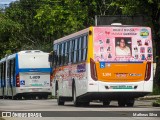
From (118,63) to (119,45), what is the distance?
27.1 inches

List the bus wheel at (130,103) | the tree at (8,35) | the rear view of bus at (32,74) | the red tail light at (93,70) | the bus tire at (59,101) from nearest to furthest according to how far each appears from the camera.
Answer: the red tail light at (93,70), the bus wheel at (130,103), the bus tire at (59,101), the rear view of bus at (32,74), the tree at (8,35)

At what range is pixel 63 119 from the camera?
1897cm

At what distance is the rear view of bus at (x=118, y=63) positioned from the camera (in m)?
25.4

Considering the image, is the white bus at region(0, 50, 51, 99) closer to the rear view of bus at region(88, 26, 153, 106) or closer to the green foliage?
the green foliage

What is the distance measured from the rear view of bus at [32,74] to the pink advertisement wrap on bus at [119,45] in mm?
19118

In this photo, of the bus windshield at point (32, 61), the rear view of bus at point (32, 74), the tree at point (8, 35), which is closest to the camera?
the rear view of bus at point (32, 74)

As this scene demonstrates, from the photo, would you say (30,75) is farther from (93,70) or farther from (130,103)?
(93,70)

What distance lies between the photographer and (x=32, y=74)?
44.6 m

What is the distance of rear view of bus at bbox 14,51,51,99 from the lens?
44188mm

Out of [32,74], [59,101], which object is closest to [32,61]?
[32,74]

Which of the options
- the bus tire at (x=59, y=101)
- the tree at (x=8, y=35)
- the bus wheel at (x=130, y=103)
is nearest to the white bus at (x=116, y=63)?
the bus wheel at (x=130, y=103)

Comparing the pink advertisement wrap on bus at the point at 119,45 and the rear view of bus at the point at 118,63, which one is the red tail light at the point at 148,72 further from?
the pink advertisement wrap on bus at the point at 119,45

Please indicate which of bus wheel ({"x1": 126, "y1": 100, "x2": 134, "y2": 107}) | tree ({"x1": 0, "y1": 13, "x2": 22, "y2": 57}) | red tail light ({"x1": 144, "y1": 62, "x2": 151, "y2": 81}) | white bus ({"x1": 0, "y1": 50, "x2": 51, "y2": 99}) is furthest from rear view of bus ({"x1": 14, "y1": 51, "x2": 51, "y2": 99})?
tree ({"x1": 0, "y1": 13, "x2": 22, "y2": 57})

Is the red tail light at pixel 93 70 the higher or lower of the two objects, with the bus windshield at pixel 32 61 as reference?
lower
